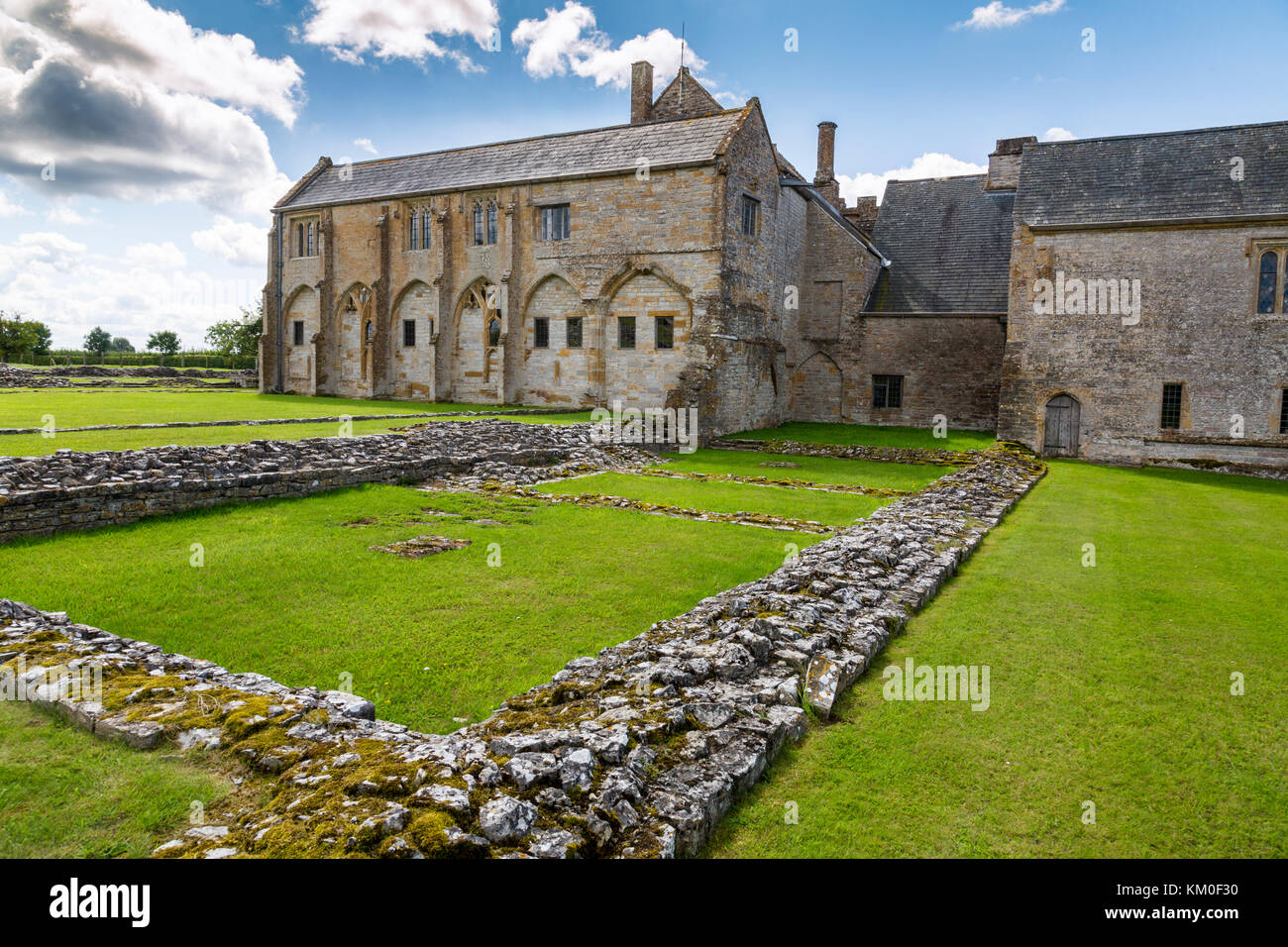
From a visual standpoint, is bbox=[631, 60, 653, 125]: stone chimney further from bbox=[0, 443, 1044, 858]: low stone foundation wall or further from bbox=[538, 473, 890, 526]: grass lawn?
bbox=[0, 443, 1044, 858]: low stone foundation wall

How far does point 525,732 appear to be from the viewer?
5.33 meters

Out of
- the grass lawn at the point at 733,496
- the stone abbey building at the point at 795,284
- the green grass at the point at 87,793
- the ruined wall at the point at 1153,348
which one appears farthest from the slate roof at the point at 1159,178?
the green grass at the point at 87,793

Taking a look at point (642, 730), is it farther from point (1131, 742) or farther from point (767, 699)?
point (1131, 742)

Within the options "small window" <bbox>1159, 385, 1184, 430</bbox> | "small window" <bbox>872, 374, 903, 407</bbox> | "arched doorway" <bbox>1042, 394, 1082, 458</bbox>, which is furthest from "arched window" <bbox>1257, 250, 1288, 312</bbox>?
"small window" <bbox>872, 374, 903, 407</bbox>

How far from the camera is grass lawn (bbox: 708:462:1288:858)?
4.81m

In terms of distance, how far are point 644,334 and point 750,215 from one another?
21.7 feet

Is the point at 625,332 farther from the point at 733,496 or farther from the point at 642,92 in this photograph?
the point at 733,496

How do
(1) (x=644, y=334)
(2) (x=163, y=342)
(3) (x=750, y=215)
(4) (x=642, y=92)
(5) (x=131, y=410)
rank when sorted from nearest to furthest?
(5) (x=131, y=410), (3) (x=750, y=215), (1) (x=644, y=334), (4) (x=642, y=92), (2) (x=163, y=342)

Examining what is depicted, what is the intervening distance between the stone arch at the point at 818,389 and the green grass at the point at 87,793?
3515 centimetres

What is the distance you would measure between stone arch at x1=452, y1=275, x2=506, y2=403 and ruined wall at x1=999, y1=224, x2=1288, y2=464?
72.1 ft

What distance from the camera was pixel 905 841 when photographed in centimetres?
469

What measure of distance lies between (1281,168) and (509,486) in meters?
28.3

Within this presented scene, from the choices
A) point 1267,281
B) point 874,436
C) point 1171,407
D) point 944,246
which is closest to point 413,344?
point 874,436
